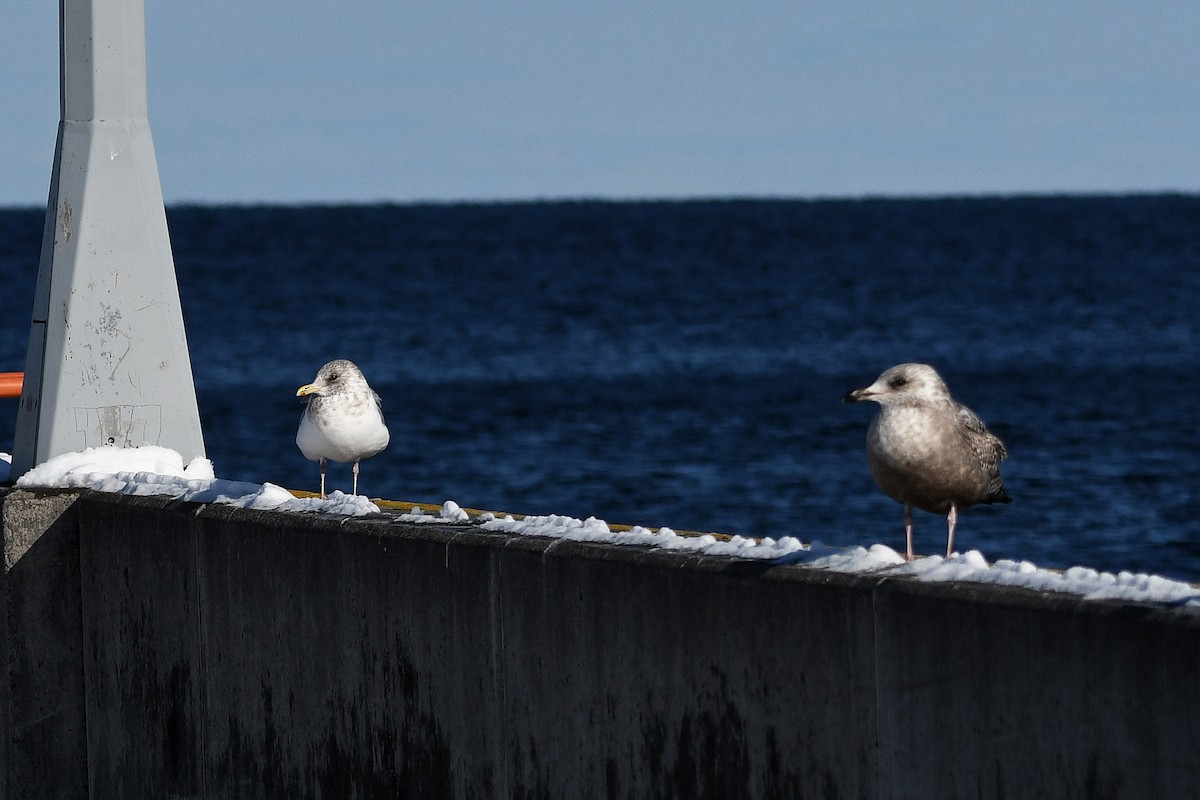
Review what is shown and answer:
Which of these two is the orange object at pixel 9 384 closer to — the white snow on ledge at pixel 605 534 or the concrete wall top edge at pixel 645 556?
the white snow on ledge at pixel 605 534

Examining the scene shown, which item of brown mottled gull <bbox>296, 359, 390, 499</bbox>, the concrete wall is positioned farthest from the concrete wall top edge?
brown mottled gull <bbox>296, 359, 390, 499</bbox>

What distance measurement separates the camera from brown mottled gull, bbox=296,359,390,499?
24.6ft

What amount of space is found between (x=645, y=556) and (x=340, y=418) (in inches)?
103

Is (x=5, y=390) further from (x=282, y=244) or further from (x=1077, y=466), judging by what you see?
(x=282, y=244)

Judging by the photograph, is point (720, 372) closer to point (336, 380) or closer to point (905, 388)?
point (336, 380)

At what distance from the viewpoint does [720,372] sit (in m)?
44.7

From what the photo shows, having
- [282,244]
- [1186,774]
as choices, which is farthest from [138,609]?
[282,244]

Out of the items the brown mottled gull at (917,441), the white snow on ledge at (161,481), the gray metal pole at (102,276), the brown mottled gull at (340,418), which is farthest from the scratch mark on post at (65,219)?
the brown mottled gull at (917,441)

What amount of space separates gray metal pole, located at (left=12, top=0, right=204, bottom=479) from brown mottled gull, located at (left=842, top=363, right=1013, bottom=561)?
12.0 feet

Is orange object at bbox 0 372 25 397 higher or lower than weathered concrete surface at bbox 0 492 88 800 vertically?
higher

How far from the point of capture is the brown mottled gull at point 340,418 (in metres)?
7.48

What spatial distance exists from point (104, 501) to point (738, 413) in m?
29.6

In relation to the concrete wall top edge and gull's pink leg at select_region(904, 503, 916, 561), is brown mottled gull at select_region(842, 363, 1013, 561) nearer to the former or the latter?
gull's pink leg at select_region(904, 503, 916, 561)

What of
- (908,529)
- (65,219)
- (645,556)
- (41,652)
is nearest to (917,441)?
(908,529)
